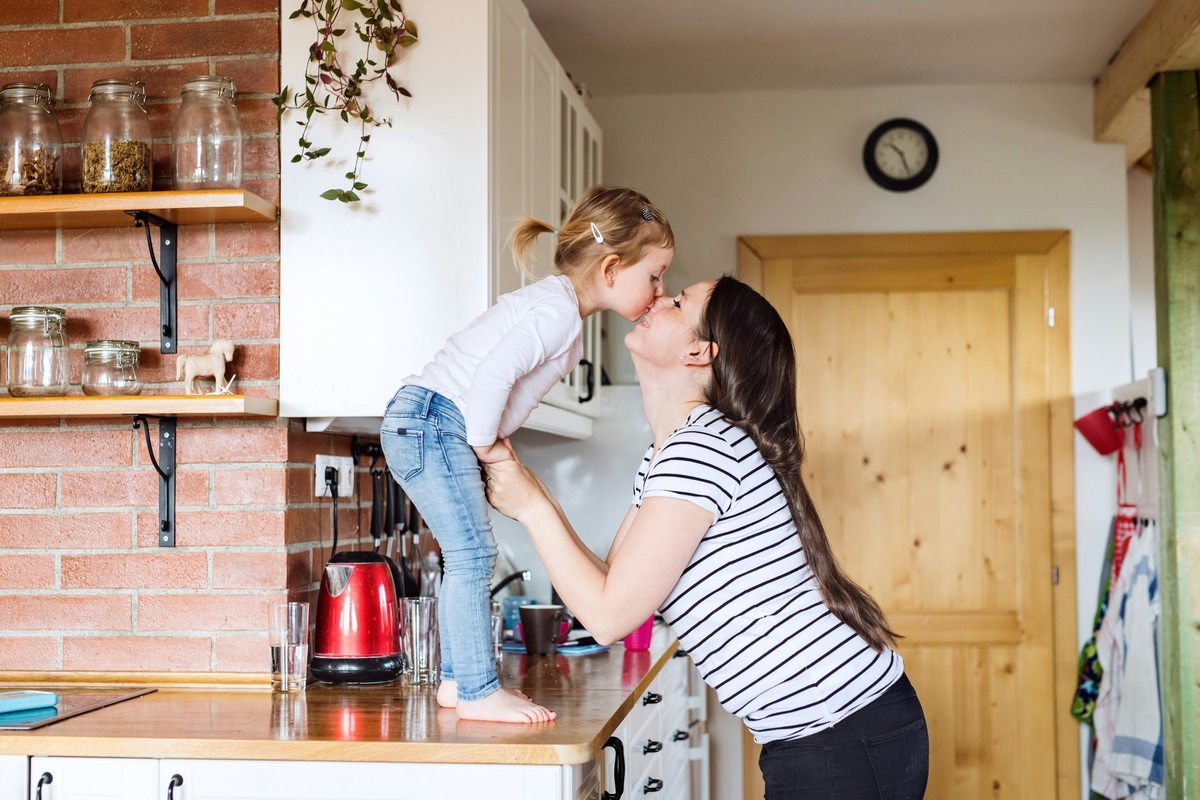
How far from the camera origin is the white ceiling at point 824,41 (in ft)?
10.2

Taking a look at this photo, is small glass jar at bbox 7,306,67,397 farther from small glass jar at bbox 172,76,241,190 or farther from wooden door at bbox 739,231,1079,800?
wooden door at bbox 739,231,1079,800

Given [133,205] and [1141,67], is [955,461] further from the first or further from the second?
[133,205]

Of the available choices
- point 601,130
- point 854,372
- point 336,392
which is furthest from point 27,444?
point 854,372

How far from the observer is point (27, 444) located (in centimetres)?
226

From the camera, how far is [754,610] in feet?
5.09

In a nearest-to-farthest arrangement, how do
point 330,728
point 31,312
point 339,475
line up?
1. point 330,728
2. point 31,312
3. point 339,475

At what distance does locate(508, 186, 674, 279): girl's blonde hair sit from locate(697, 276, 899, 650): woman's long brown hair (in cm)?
34

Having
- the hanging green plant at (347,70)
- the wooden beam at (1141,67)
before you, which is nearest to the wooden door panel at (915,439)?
the wooden beam at (1141,67)

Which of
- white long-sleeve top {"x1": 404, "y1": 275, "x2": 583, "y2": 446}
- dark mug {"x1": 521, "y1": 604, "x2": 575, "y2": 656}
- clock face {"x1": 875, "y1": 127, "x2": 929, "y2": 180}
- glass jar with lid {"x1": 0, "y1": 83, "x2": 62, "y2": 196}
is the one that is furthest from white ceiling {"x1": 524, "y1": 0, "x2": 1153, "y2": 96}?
dark mug {"x1": 521, "y1": 604, "x2": 575, "y2": 656}

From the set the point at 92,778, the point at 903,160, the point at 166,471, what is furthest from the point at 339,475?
the point at 903,160

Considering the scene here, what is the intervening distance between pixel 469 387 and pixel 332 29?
2.63 feet

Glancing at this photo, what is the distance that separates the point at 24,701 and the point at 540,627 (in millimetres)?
1129

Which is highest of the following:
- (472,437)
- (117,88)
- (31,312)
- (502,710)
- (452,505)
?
(117,88)

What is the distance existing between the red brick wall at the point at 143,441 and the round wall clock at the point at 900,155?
2.11 metres
